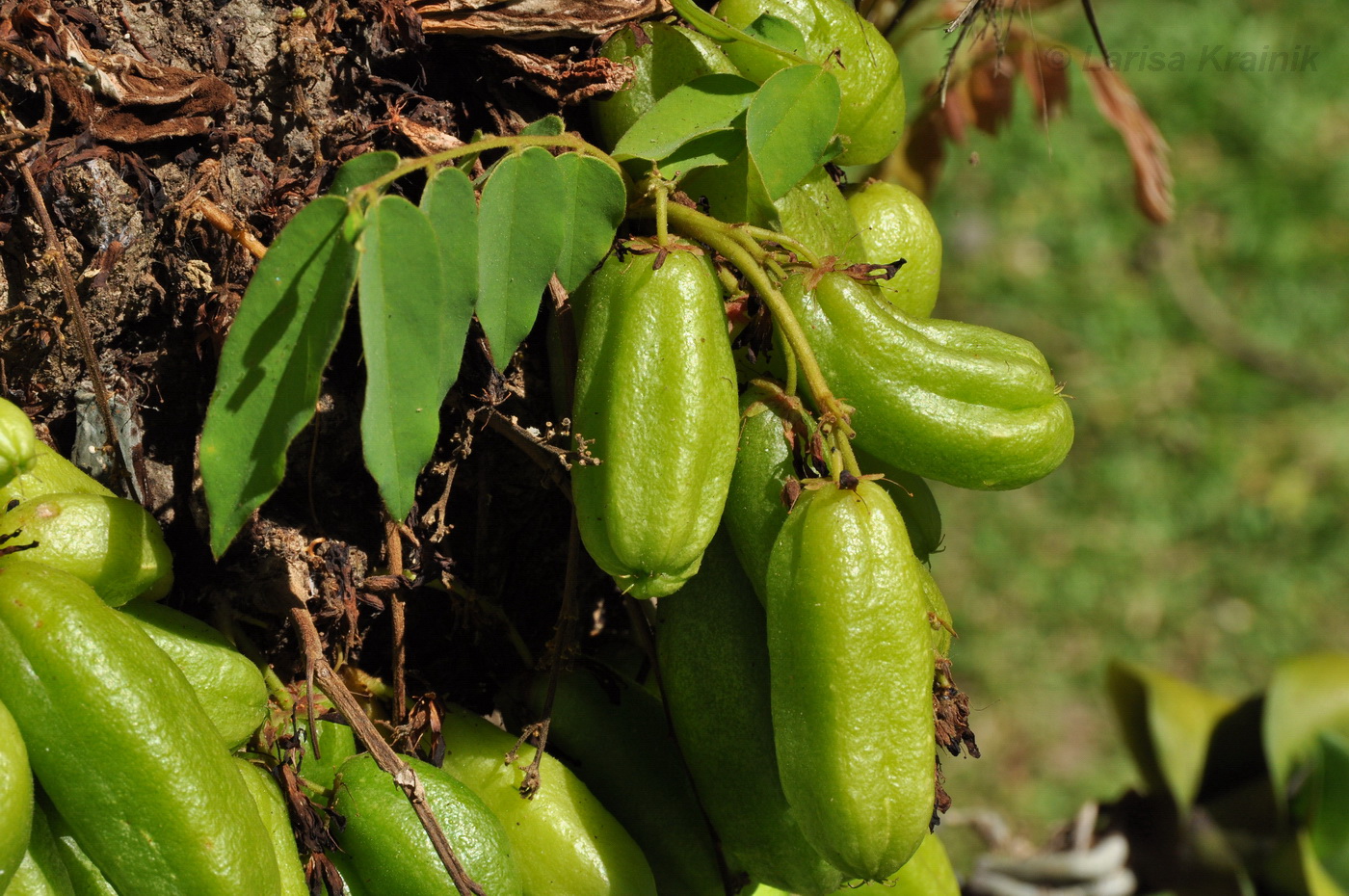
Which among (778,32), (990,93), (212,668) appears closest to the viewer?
(212,668)

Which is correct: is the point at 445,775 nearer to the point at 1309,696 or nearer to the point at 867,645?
the point at 867,645

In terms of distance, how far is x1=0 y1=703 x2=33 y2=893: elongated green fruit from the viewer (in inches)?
35.0

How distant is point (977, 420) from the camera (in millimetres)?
1167

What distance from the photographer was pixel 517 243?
109 cm

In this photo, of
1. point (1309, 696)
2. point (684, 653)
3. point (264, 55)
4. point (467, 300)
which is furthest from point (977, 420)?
point (1309, 696)

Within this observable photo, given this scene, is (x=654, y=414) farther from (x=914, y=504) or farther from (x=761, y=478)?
(x=914, y=504)

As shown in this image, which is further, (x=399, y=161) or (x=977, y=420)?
(x=977, y=420)

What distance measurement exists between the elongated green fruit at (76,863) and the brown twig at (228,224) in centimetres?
55

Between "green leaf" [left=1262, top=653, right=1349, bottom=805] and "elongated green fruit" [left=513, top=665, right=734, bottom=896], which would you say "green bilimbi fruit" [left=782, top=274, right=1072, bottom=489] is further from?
"green leaf" [left=1262, top=653, right=1349, bottom=805]

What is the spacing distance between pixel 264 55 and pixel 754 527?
0.73 metres

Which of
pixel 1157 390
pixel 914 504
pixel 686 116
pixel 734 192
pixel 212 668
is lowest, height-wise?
pixel 1157 390

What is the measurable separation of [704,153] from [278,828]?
80cm

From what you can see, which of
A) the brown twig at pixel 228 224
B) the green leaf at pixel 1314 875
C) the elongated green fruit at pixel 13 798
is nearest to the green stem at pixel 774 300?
the brown twig at pixel 228 224

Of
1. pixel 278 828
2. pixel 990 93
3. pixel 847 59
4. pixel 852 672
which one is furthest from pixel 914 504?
pixel 990 93
